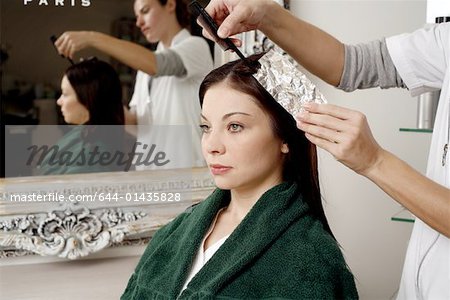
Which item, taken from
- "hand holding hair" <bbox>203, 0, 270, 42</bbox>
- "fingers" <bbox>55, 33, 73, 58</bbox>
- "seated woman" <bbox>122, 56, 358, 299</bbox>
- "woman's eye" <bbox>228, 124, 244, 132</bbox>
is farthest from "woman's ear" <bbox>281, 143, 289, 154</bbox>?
"fingers" <bbox>55, 33, 73, 58</bbox>

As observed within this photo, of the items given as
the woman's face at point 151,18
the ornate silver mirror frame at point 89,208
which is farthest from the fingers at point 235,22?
the ornate silver mirror frame at point 89,208

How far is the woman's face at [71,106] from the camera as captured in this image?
183cm

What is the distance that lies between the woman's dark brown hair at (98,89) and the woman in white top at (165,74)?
4 cm

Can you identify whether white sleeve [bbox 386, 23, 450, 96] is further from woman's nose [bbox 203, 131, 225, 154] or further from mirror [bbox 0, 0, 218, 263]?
mirror [bbox 0, 0, 218, 263]

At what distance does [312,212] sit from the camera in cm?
136

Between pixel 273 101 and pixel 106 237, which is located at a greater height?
pixel 273 101

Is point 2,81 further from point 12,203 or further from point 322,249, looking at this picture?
point 322,249

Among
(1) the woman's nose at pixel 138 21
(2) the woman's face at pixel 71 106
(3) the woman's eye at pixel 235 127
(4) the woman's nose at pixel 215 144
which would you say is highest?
(1) the woman's nose at pixel 138 21

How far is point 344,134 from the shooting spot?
1075mm

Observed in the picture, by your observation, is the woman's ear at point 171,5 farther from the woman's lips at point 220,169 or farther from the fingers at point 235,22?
the woman's lips at point 220,169

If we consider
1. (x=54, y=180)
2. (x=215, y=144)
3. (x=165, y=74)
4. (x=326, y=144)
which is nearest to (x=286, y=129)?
(x=215, y=144)

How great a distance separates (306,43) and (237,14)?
21 cm

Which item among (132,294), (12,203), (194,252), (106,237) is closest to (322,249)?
(194,252)

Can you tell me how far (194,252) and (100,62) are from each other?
2.43 ft
